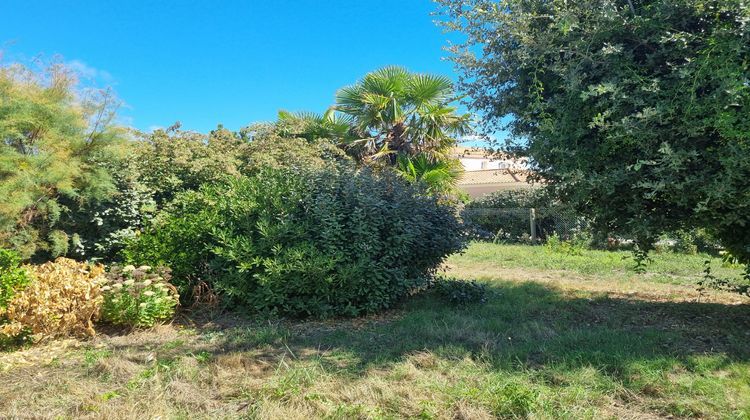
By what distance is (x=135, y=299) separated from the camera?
16.3ft

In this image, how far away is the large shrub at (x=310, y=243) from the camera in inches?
213

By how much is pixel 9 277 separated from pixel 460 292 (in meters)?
4.94

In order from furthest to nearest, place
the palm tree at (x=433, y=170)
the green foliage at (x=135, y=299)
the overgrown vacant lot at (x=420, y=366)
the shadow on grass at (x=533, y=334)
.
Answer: the palm tree at (x=433, y=170)
the green foliage at (x=135, y=299)
the shadow on grass at (x=533, y=334)
the overgrown vacant lot at (x=420, y=366)

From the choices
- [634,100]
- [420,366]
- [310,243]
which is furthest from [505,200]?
[420,366]

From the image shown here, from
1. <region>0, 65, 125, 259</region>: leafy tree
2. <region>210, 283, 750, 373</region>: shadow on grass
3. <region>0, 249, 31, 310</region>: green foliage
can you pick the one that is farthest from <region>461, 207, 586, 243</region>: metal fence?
<region>0, 249, 31, 310</region>: green foliage

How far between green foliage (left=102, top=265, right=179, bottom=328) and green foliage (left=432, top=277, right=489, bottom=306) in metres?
3.29

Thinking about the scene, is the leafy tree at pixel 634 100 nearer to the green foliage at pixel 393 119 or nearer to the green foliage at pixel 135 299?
the green foliage at pixel 135 299

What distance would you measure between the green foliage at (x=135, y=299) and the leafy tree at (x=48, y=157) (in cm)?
156

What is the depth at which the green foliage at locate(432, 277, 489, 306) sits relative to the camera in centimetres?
594

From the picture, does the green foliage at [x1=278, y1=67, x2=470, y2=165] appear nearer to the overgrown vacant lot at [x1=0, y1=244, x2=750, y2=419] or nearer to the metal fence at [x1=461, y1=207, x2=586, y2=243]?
the metal fence at [x1=461, y1=207, x2=586, y2=243]

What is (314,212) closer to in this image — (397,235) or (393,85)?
(397,235)

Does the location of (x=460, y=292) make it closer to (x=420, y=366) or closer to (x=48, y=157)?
(x=420, y=366)

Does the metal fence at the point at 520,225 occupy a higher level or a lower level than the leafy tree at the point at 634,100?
lower

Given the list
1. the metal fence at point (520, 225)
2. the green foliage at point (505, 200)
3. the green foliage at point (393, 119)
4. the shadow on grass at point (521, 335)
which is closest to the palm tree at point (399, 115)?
the green foliage at point (393, 119)
